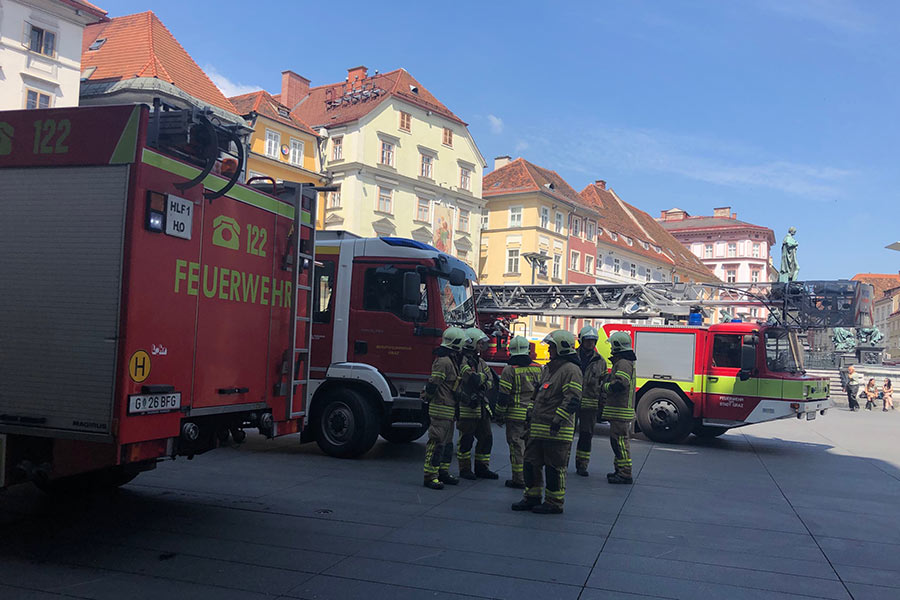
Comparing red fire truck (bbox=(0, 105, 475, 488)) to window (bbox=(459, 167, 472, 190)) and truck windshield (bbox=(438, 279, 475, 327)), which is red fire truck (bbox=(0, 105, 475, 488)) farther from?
window (bbox=(459, 167, 472, 190))

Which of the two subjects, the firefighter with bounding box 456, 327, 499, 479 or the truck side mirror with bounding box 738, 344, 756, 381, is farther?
the truck side mirror with bounding box 738, 344, 756, 381

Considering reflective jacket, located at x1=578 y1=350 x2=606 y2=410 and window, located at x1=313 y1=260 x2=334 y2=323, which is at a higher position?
window, located at x1=313 y1=260 x2=334 y2=323

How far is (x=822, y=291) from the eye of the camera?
15672 millimetres

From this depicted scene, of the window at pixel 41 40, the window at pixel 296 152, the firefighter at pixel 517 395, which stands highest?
the window at pixel 41 40

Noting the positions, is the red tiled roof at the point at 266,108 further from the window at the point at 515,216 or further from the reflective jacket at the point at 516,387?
the reflective jacket at the point at 516,387

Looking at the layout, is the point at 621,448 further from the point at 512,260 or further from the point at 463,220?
the point at 512,260

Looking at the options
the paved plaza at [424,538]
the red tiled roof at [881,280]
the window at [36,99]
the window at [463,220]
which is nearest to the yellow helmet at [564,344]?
the paved plaza at [424,538]

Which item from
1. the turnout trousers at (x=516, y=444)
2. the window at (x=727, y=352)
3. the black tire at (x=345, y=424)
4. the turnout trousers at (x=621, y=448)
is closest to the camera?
the turnout trousers at (x=516, y=444)

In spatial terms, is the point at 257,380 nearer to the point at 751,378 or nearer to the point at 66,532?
the point at 66,532

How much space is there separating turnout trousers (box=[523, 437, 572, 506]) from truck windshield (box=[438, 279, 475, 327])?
344 centimetres

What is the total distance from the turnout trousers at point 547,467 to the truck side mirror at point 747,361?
7570mm

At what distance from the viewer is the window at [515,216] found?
54.0 m

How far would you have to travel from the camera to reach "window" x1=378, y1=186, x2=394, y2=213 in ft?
144

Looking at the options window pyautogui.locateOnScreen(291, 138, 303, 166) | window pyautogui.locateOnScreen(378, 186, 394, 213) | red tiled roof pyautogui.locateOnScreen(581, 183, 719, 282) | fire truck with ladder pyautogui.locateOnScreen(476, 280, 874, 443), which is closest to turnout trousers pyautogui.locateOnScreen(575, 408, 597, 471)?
fire truck with ladder pyautogui.locateOnScreen(476, 280, 874, 443)
